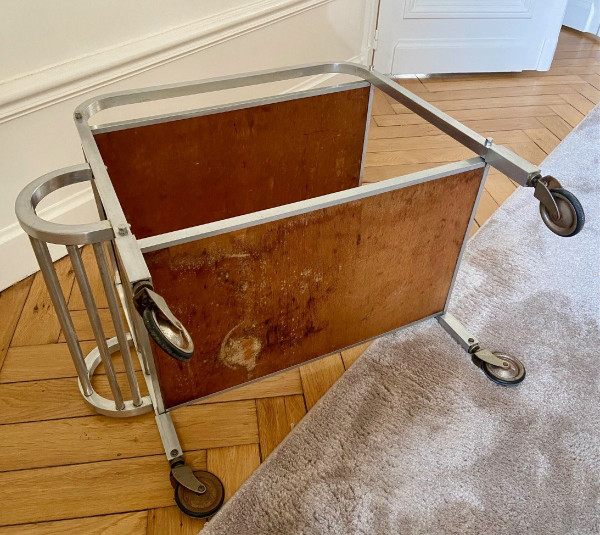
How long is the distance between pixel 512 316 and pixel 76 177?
903 millimetres

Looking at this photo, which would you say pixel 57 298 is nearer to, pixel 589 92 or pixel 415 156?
pixel 415 156

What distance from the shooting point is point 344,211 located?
73cm

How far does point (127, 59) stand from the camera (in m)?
1.20

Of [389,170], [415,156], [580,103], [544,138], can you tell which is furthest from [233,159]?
[580,103]

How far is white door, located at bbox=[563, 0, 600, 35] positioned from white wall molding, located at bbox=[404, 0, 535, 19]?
2.89 feet

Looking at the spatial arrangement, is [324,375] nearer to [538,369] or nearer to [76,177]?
[538,369]

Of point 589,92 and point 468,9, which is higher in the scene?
point 468,9

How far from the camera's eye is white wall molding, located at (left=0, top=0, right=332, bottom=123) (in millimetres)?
1048

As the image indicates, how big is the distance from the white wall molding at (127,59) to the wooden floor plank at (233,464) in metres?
0.74

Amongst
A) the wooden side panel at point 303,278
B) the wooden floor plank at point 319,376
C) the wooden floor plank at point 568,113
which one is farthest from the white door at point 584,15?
the wooden floor plank at point 319,376

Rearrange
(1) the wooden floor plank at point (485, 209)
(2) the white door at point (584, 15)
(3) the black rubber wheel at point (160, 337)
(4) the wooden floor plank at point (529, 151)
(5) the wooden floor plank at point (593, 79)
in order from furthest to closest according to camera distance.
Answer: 1. (2) the white door at point (584, 15)
2. (5) the wooden floor plank at point (593, 79)
3. (4) the wooden floor plank at point (529, 151)
4. (1) the wooden floor plank at point (485, 209)
5. (3) the black rubber wheel at point (160, 337)

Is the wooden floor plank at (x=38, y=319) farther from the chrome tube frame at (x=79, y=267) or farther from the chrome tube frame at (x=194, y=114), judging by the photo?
the chrome tube frame at (x=194, y=114)

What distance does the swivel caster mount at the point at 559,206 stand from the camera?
72cm

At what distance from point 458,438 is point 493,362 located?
17 cm
